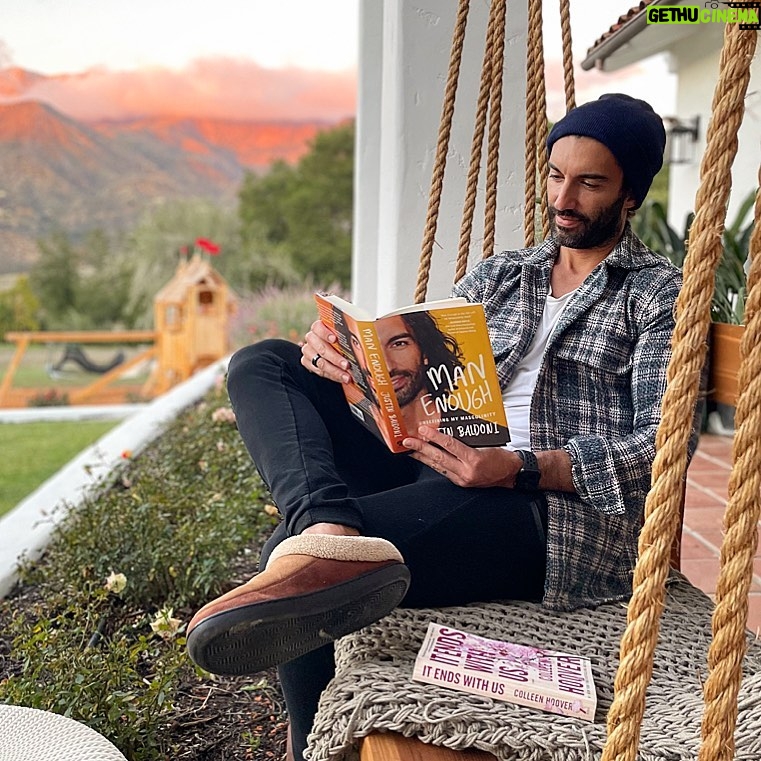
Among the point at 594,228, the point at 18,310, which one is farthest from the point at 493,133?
the point at 18,310

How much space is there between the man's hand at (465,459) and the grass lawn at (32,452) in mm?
6587

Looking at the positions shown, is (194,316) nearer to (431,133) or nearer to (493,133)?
(431,133)

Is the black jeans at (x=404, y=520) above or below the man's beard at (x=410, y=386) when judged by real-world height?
below

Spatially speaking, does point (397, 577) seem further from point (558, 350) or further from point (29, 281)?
point (29, 281)

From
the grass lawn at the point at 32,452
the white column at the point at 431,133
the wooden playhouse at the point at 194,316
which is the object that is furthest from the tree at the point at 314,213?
the white column at the point at 431,133

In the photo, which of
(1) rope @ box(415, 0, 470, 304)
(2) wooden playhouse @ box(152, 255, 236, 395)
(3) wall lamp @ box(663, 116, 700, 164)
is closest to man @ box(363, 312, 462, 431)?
(1) rope @ box(415, 0, 470, 304)

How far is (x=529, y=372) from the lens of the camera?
172cm

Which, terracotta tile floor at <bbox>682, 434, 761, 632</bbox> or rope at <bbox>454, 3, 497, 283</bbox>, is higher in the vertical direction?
rope at <bbox>454, 3, 497, 283</bbox>

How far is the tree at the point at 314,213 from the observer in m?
18.5

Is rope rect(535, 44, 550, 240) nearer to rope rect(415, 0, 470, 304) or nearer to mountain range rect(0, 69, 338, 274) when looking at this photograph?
rope rect(415, 0, 470, 304)

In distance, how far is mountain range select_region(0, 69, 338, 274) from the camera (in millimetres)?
18859

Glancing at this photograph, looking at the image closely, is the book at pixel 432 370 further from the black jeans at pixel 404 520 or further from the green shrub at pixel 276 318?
the green shrub at pixel 276 318

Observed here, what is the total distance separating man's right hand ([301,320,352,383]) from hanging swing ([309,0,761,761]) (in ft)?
1.47

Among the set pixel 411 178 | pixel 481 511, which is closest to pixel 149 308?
pixel 411 178
